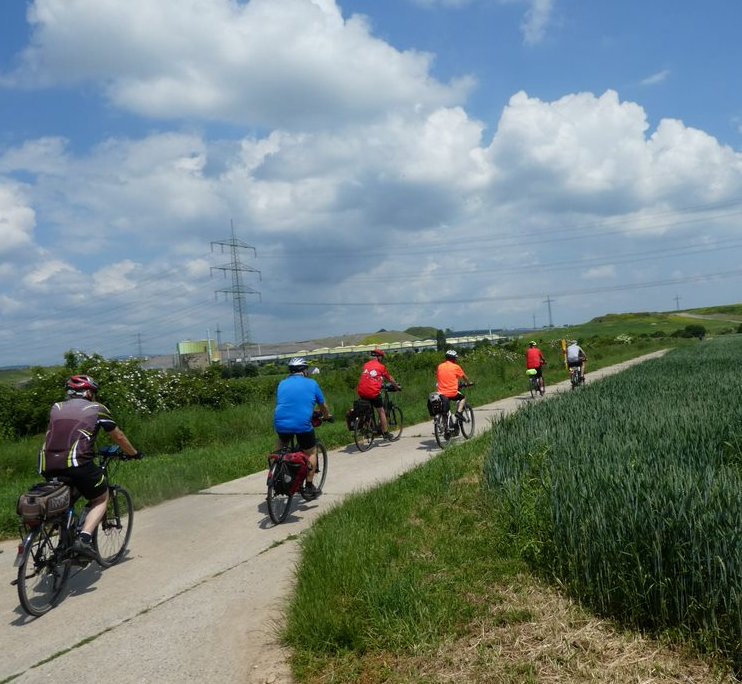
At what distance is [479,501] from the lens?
6.46 metres

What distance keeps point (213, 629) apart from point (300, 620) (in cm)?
76

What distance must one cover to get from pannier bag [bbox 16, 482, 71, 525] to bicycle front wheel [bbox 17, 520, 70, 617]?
0.37 ft

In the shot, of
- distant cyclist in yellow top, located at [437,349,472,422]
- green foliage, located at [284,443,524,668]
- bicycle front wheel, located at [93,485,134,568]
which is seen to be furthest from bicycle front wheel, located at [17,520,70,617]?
distant cyclist in yellow top, located at [437,349,472,422]

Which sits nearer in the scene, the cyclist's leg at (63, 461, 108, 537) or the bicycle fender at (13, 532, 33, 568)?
the bicycle fender at (13, 532, 33, 568)

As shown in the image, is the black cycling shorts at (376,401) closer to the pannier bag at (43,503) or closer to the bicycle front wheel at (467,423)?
the bicycle front wheel at (467,423)

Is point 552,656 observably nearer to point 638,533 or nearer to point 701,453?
point 638,533

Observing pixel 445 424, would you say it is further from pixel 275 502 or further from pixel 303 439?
pixel 275 502

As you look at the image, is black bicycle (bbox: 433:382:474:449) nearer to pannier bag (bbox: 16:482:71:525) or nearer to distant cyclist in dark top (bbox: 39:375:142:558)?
distant cyclist in dark top (bbox: 39:375:142:558)

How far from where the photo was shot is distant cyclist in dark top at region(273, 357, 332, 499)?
810 cm

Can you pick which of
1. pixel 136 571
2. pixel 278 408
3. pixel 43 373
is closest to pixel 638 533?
pixel 136 571

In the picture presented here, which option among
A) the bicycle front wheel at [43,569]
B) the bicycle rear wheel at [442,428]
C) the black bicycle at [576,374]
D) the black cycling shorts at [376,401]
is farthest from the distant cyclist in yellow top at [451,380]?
the black bicycle at [576,374]

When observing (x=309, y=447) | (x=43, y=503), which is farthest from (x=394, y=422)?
(x=43, y=503)

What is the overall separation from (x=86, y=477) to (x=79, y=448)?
0.94 ft

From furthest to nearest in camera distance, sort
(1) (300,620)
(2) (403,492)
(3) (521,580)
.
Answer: (2) (403,492), (3) (521,580), (1) (300,620)
